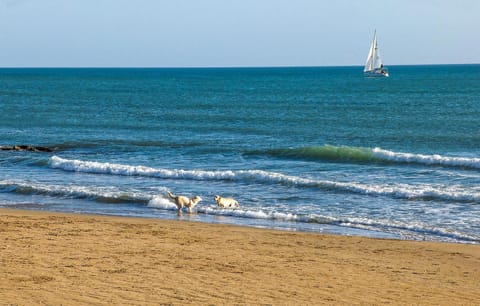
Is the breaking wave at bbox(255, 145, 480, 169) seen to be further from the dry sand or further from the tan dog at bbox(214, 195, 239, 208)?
the dry sand

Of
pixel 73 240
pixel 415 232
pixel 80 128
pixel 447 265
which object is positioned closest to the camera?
pixel 447 265

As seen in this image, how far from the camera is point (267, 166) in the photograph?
2948 centimetres

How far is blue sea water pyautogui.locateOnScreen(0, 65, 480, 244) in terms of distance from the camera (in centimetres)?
1998

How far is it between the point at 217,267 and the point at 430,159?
18.1 metres

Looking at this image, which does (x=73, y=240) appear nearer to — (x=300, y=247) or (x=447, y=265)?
(x=300, y=247)

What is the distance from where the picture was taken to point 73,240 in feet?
49.4

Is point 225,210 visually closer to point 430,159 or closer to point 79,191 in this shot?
point 79,191

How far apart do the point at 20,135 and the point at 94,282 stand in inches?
1272

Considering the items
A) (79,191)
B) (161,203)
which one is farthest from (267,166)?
(161,203)

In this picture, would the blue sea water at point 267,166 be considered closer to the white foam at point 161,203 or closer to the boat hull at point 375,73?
the white foam at point 161,203

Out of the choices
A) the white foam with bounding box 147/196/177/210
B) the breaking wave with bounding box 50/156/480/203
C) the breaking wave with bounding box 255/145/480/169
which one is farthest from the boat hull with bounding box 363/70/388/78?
the white foam with bounding box 147/196/177/210

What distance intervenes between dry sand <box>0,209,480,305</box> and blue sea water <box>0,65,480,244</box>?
2.48m

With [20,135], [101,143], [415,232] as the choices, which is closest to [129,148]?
[101,143]

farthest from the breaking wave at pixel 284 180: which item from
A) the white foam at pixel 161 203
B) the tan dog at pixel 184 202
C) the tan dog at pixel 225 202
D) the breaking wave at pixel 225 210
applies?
the tan dog at pixel 184 202
